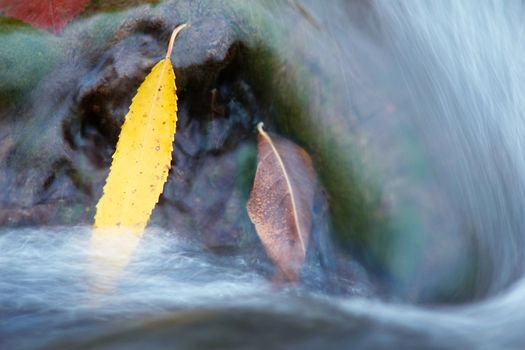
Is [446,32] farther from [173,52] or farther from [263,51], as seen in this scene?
[173,52]

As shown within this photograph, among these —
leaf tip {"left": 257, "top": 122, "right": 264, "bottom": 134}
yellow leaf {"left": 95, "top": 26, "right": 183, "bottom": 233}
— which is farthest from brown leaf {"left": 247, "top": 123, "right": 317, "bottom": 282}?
yellow leaf {"left": 95, "top": 26, "right": 183, "bottom": 233}

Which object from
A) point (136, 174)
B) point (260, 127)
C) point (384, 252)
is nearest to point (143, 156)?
point (136, 174)

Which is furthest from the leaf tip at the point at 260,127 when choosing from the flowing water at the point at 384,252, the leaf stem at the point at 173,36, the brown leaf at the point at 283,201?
the leaf stem at the point at 173,36

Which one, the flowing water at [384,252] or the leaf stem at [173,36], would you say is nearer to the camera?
the flowing water at [384,252]

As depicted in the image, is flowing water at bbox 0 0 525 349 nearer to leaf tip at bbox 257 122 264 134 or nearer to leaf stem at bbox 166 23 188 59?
leaf tip at bbox 257 122 264 134

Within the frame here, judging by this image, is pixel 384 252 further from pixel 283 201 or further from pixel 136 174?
pixel 136 174

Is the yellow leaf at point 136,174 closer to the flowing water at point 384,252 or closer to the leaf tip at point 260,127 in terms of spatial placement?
the flowing water at point 384,252
